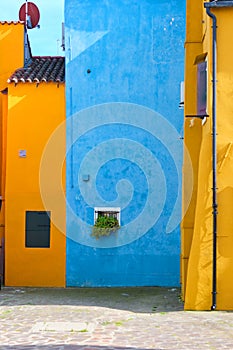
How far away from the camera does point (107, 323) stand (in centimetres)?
1250

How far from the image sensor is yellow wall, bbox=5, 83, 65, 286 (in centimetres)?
1994

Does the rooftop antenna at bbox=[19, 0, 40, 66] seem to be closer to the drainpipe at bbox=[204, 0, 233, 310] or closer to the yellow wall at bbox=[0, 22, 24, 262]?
the yellow wall at bbox=[0, 22, 24, 262]

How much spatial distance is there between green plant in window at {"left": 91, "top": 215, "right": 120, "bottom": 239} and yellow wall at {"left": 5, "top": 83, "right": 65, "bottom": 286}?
41.6 inches

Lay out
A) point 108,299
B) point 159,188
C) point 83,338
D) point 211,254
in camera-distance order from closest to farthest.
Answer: point 83,338 < point 211,254 < point 108,299 < point 159,188

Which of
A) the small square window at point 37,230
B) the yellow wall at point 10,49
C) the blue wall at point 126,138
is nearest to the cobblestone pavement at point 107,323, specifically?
the blue wall at point 126,138

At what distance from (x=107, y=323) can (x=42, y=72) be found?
1079 centimetres

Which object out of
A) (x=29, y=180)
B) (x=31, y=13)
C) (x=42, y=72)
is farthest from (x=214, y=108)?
(x=31, y=13)

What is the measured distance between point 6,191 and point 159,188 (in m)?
4.79

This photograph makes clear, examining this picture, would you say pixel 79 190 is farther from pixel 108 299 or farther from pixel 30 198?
pixel 108 299

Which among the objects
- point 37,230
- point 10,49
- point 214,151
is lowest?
point 37,230

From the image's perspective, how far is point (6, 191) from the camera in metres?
20.3

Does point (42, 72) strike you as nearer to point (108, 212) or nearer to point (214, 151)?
point (108, 212)

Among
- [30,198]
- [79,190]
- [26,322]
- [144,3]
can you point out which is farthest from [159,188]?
[26,322]

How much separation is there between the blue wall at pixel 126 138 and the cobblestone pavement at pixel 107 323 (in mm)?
2448
